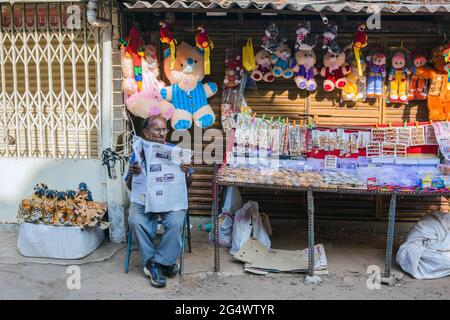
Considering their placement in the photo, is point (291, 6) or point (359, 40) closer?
point (291, 6)

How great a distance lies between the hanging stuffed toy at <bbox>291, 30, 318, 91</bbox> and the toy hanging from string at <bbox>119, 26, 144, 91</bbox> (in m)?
1.90

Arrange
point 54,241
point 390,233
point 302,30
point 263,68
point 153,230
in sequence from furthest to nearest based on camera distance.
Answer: point 263,68, point 302,30, point 54,241, point 153,230, point 390,233

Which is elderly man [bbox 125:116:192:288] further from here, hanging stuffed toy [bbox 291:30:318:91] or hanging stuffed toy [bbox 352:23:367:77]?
hanging stuffed toy [bbox 352:23:367:77]

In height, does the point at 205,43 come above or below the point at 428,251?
above

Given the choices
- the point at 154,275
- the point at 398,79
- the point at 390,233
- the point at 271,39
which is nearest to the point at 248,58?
the point at 271,39

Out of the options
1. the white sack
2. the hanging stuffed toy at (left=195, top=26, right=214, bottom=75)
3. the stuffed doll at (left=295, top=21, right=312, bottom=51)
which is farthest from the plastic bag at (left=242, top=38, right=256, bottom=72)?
the white sack

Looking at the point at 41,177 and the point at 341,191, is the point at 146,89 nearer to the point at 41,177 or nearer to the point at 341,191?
the point at 41,177

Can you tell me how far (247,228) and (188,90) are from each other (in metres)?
1.89

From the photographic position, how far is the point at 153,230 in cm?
506

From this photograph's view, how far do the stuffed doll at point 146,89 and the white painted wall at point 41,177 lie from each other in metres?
0.87

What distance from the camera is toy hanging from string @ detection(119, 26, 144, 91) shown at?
5828mm

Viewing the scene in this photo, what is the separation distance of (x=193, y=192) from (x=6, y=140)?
2.55 meters

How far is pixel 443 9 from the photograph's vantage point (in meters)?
5.07

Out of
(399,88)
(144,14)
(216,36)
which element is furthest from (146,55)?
(399,88)
